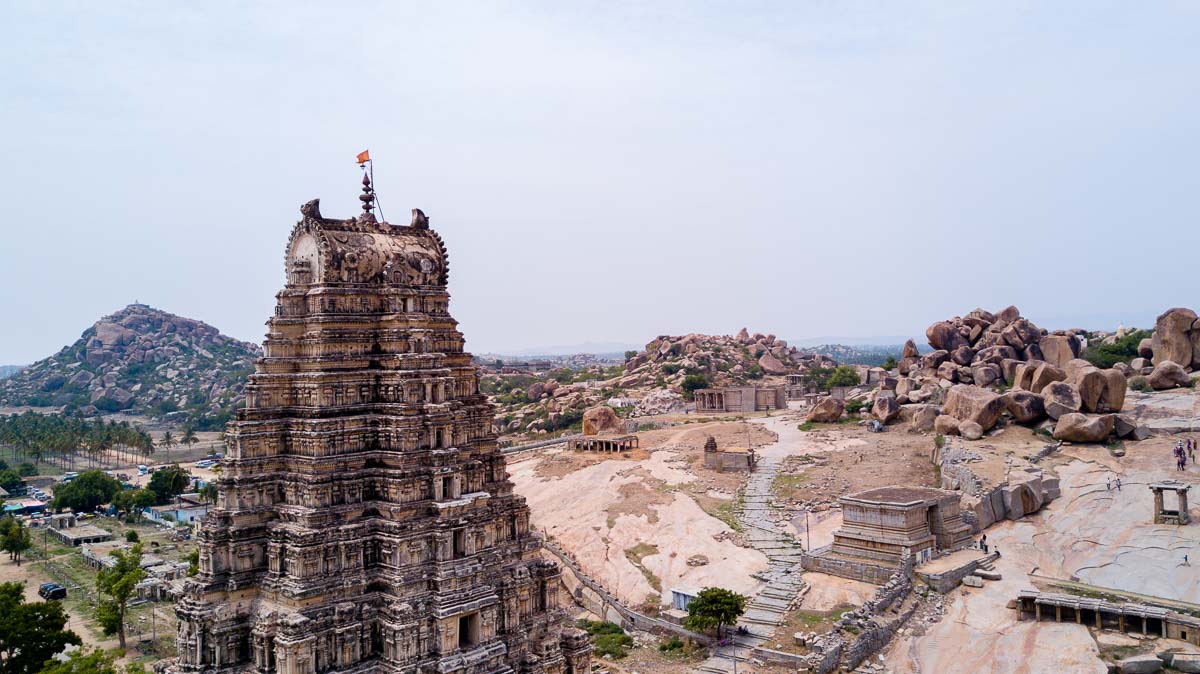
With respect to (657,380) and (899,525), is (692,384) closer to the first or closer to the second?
(657,380)

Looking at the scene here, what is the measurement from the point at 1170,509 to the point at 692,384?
61.2 meters

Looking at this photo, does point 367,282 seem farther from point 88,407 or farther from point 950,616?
point 88,407

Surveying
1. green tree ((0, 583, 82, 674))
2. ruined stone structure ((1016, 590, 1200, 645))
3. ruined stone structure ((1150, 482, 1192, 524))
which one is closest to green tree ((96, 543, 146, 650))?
green tree ((0, 583, 82, 674))

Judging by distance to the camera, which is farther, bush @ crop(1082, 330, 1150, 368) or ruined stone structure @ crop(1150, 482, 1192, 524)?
bush @ crop(1082, 330, 1150, 368)

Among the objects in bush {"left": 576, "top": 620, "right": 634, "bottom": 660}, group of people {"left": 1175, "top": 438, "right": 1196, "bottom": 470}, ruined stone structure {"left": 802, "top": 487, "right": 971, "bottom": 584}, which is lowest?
bush {"left": 576, "top": 620, "right": 634, "bottom": 660}

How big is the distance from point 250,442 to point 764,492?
104 ft

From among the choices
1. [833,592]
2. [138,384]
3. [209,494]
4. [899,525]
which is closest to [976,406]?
[899,525]

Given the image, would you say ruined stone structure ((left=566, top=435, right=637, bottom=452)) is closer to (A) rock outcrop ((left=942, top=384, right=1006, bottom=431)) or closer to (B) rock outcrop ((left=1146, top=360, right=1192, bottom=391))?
(A) rock outcrop ((left=942, top=384, right=1006, bottom=431))

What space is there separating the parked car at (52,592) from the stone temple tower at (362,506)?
1081 inches

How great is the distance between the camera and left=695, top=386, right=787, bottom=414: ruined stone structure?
272 feet

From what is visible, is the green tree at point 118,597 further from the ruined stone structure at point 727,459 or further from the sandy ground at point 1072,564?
the ruined stone structure at point 727,459

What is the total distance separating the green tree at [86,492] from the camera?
6650 centimetres

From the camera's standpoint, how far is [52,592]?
42188 mm

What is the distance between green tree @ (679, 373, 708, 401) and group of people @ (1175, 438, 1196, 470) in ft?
178
